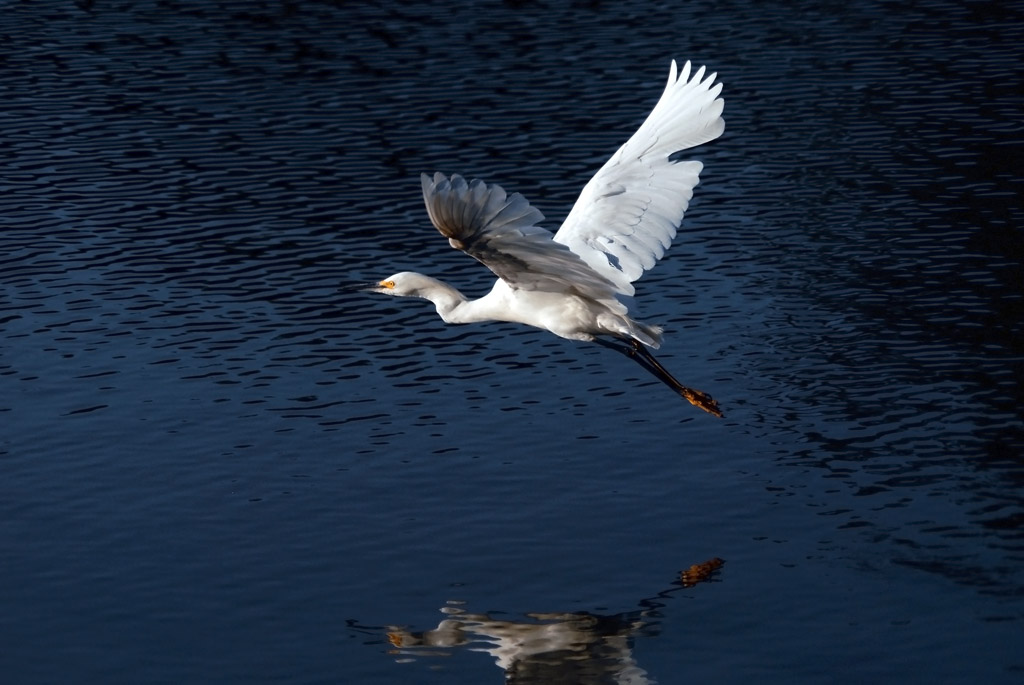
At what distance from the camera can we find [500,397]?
1966 cm

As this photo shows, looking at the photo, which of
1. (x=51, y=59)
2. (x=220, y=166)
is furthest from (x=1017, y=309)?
(x=51, y=59)

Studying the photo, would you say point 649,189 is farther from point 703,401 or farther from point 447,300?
point 703,401

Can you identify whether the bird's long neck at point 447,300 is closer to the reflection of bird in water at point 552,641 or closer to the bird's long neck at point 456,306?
the bird's long neck at point 456,306

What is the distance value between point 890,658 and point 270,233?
15.1 m

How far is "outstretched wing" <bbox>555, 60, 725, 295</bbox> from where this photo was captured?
14953 millimetres

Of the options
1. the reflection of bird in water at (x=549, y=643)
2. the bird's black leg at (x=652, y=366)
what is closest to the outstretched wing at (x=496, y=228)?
the bird's black leg at (x=652, y=366)

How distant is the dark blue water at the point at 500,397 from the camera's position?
14.4 m

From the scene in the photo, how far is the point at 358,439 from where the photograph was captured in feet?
61.3

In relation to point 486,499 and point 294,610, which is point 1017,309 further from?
point 294,610

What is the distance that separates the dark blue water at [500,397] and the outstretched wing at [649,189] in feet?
9.51

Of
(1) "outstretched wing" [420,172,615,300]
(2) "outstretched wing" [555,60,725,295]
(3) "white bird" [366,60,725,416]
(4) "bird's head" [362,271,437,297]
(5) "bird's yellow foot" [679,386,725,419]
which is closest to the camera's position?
(1) "outstretched wing" [420,172,615,300]

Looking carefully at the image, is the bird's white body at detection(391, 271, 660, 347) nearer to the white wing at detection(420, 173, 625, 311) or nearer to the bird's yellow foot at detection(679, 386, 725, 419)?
the white wing at detection(420, 173, 625, 311)

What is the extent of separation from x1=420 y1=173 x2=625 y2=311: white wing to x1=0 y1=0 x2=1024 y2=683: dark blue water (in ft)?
10.6

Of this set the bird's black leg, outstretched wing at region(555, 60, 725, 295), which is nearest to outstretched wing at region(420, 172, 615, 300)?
outstretched wing at region(555, 60, 725, 295)
